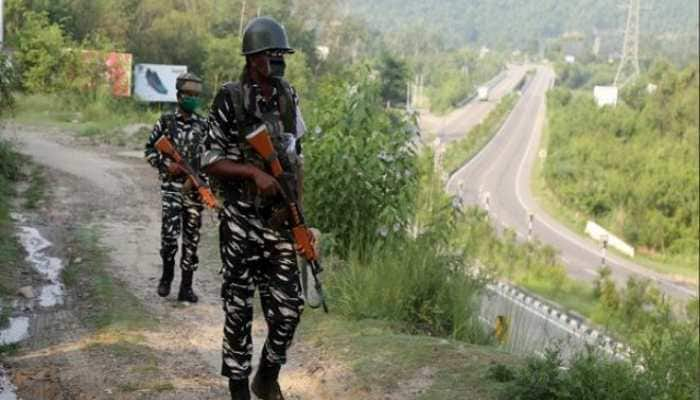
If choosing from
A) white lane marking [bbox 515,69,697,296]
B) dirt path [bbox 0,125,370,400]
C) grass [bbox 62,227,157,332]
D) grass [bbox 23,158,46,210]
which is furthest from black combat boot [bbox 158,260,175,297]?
white lane marking [bbox 515,69,697,296]

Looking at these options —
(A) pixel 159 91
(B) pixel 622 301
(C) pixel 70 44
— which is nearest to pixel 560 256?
(B) pixel 622 301

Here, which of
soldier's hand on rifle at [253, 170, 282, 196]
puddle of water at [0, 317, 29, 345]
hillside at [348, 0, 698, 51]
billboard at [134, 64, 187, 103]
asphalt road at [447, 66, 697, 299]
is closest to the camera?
soldier's hand on rifle at [253, 170, 282, 196]

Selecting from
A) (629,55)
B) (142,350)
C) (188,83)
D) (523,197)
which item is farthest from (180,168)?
(629,55)

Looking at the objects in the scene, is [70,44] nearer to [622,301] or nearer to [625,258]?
[622,301]

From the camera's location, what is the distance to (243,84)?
3.62m

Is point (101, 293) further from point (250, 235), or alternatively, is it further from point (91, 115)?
point (91, 115)

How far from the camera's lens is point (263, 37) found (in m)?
3.56

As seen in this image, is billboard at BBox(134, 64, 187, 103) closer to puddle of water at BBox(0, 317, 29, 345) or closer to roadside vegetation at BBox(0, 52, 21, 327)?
roadside vegetation at BBox(0, 52, 21, 327)

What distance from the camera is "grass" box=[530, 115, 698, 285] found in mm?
37188

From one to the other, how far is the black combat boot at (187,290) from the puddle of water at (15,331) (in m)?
1.11

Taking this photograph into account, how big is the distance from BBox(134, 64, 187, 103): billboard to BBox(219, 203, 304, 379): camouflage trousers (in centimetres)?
2282

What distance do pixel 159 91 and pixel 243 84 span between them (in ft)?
77.2

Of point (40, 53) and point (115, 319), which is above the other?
point (115, 319)

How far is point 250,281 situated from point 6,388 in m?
1.53
